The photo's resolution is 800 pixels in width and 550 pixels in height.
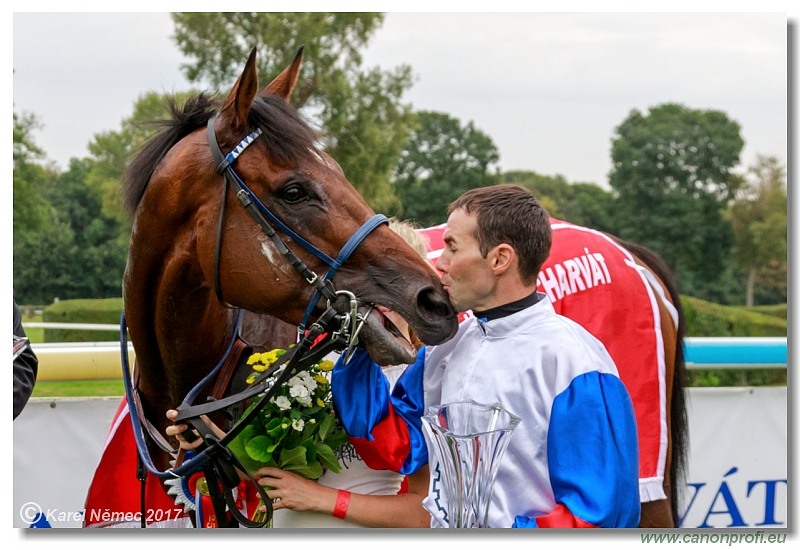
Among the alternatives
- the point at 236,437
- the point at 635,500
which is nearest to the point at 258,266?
the point at 236,437

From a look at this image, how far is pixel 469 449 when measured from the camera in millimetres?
1458

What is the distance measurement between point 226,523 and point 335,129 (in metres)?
10.2

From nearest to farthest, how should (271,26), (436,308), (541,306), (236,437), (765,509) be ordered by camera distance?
1. (541,306)
2. (436,308)
3. (236,437)
4. (765,509)
5. (271,26)

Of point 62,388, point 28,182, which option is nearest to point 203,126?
point 62,388

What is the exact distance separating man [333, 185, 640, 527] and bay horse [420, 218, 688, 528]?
140cm

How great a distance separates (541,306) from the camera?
1650mm

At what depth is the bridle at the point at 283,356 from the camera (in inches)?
74.9

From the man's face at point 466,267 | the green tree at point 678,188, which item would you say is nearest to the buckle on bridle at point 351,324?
the man's face at point 466,267

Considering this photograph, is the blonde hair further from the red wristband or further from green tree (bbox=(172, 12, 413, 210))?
green tree (bbox=(172, 12, 413, 210))

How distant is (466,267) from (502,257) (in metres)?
0.08

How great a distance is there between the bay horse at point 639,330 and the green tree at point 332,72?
211 inches

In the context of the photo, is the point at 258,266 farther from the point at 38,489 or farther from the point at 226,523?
the point at 38,489

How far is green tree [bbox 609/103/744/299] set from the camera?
78.6ft

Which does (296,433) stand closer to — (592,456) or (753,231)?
(592,456)
